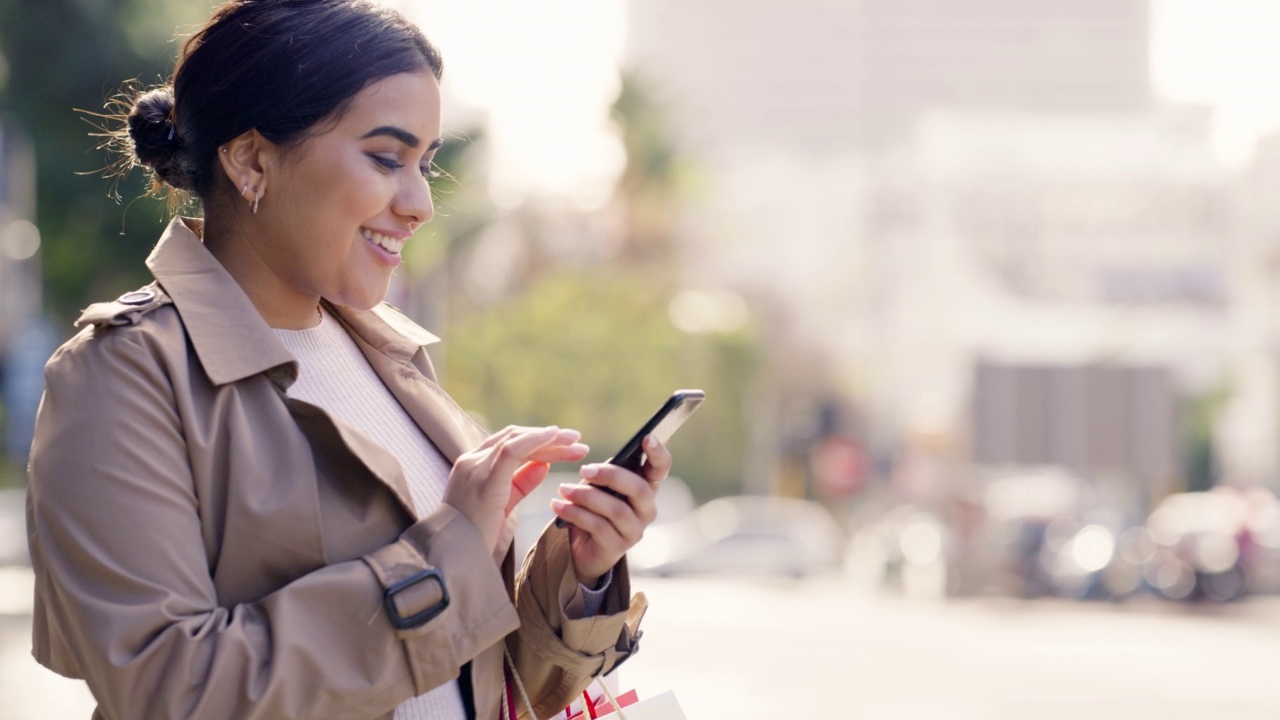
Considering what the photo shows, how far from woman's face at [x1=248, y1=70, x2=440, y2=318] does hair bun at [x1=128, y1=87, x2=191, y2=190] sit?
138 millimetres

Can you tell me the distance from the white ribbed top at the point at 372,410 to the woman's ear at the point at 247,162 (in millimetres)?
189

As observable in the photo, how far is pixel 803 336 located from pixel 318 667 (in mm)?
63448

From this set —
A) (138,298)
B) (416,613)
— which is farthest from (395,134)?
(416,613)

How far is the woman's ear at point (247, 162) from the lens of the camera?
6.85 feet

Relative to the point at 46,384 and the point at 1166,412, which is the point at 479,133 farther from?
the point at 46,384

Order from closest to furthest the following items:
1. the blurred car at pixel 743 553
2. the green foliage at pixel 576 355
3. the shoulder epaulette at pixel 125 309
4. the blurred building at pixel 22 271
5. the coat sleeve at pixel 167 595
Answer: the coat sleeve at pixel 167 595
the shoulder epaulette at pixel 125 309
the blurred building at pixel 22 271
the blurred car at pixel 743 553
the green foliage at pixel 576 355

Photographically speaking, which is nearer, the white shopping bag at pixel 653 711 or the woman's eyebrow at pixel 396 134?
the woman's eyebrow at pixel 396 134

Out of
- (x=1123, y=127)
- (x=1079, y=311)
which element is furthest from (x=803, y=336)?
(x=1123, y=127)

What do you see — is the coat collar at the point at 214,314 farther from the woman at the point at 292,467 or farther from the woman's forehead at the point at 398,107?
the woman's forehead at the point at 398,107

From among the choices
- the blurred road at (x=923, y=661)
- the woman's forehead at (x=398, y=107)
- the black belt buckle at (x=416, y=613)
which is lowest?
the blurred road at (x=923, y=661)

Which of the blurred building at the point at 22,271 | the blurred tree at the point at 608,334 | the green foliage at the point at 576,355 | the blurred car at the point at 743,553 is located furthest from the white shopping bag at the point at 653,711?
the green foliage at the point at 576,355

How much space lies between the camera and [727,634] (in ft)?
54.6

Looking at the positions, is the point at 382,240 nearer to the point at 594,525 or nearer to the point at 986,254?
the point at 594,525

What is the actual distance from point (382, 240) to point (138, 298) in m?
0.32
